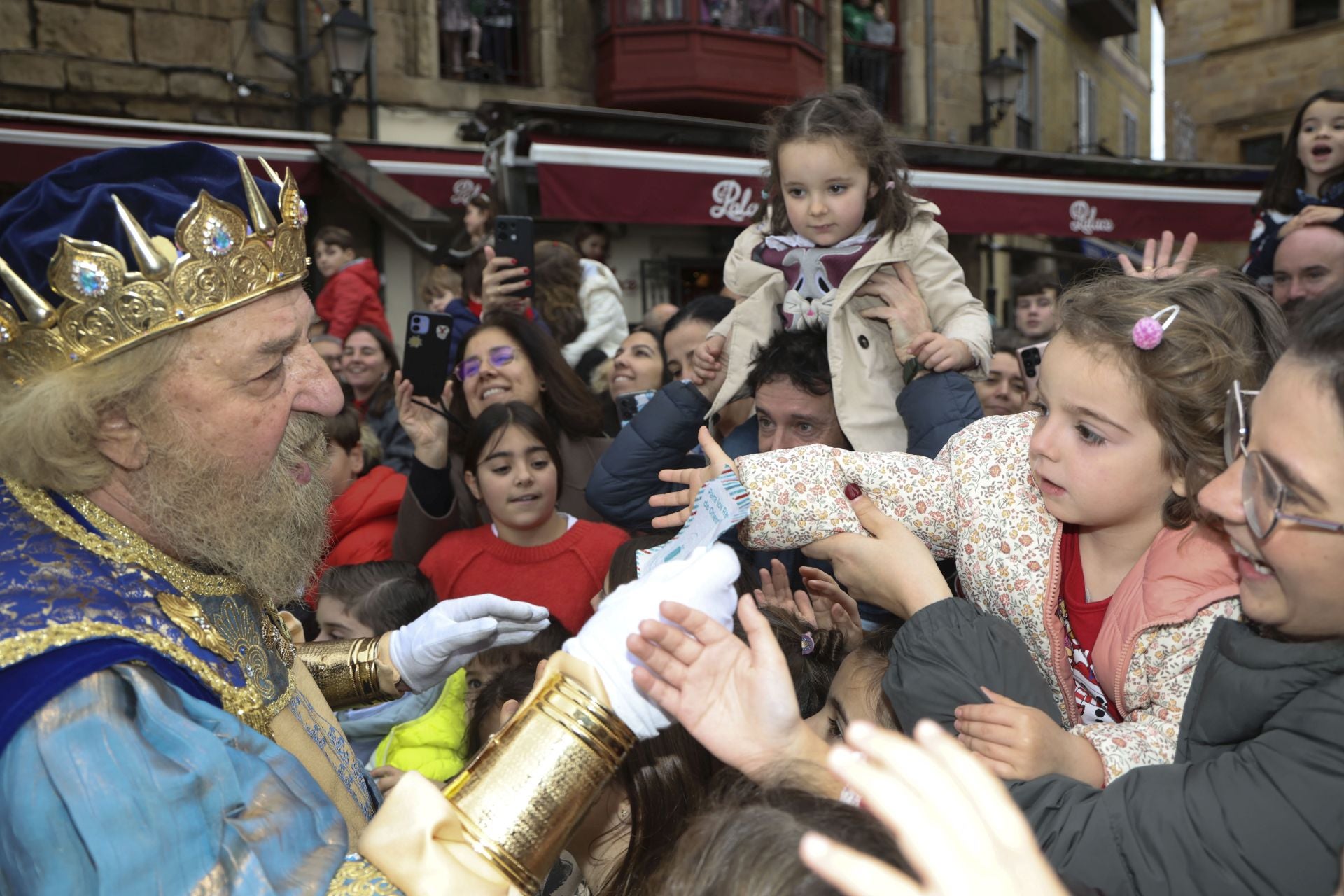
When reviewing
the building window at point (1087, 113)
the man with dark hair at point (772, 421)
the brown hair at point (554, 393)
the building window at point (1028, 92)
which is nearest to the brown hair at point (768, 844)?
the man with dark hair at point (772, 421)

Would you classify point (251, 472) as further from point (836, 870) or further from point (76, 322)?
point (836, 870)

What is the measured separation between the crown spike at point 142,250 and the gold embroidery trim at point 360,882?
83 cm

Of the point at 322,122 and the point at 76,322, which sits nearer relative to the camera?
the point at 76,322

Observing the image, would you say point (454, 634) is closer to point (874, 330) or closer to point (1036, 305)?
point (874, 330)

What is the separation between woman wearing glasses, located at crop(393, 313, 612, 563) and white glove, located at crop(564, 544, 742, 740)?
2.13 metres

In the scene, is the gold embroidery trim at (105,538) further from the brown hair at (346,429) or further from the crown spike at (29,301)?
the brown hair at (346,429)

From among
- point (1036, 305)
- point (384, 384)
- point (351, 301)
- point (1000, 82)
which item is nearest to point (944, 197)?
point (1036, 305)

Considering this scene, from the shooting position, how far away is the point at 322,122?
1073cm

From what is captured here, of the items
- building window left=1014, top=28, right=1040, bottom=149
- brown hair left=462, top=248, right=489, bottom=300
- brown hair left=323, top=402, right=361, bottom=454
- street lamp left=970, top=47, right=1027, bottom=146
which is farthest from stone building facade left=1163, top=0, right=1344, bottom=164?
brown hair left=323, top=402, right=361, bottom=454

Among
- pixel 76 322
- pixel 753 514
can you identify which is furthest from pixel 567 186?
pixel 76 322

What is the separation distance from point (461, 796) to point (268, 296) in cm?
79

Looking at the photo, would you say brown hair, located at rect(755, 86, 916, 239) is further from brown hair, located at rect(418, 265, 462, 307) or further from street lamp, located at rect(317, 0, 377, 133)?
street lamp, located at rect(317, 0, 377, 133)

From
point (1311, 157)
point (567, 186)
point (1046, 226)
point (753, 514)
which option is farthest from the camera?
point (1046, 226)

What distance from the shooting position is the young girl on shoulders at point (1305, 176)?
4.23 meters
